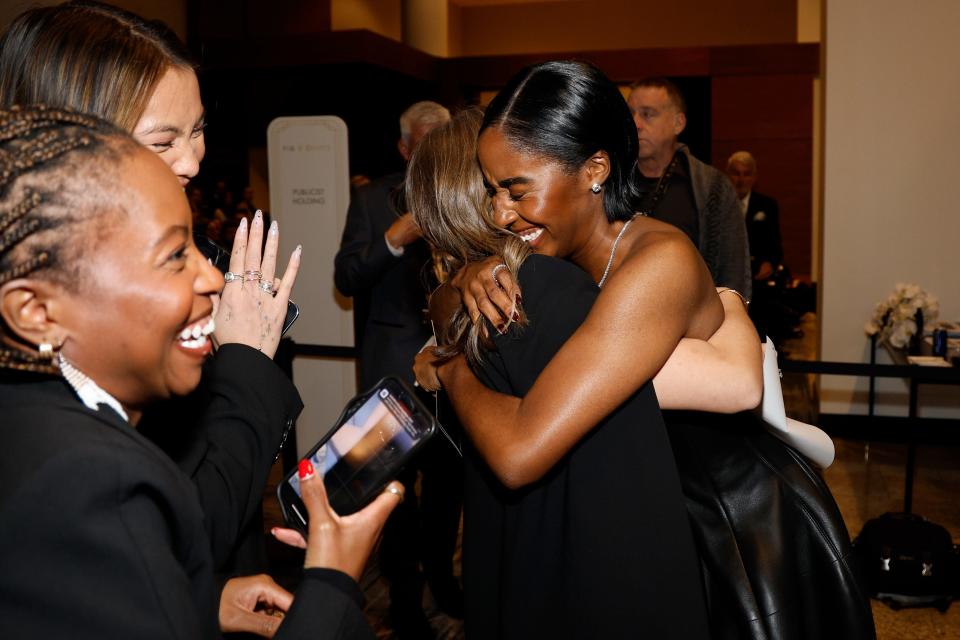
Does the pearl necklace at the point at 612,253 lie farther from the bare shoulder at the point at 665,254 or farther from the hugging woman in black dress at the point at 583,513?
the hugging woman in black dress at the point at 583,513

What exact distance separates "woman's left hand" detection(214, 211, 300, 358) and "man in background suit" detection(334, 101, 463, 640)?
73.4 inches

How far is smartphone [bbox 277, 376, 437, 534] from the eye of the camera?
111 centimetres

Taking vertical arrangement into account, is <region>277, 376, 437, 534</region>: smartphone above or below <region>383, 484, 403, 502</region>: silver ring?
above

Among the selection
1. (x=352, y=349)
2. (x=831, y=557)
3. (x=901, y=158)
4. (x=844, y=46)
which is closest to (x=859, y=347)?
(x=901, y=158)

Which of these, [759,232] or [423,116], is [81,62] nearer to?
[423,116]

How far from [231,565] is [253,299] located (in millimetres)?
453

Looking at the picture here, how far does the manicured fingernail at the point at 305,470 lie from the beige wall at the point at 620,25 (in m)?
13.5

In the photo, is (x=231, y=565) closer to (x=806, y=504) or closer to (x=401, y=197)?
(x=806, y=504)

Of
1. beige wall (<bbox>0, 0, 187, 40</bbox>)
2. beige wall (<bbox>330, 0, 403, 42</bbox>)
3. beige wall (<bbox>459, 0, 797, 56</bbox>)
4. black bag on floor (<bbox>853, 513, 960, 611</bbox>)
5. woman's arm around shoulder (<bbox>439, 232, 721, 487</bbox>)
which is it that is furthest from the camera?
beige wall (<bbox>459, 0, 797, 56</bbox>)

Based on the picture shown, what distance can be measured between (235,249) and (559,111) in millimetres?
658

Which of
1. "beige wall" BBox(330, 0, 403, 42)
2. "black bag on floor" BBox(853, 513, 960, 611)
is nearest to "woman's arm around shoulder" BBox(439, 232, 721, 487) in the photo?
"black bag on floor" BBox(853, 513, 960, 611)

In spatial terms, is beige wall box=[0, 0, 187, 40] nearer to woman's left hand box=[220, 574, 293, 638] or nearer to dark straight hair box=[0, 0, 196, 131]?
dark straight hair box=[0, 0, 196, 131]

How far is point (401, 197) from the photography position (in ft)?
11.0

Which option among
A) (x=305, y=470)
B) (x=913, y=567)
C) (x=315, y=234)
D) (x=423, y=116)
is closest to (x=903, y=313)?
(x=913, y=567)
